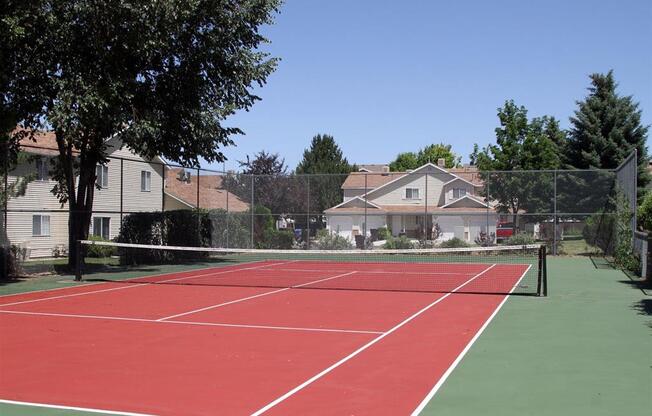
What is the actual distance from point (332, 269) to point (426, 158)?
74.8 meters

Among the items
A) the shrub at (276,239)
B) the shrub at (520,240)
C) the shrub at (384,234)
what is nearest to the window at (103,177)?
the shrub at (276,239)

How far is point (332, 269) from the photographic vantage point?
23.4 meters

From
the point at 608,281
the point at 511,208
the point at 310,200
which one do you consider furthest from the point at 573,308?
the point at 310,200

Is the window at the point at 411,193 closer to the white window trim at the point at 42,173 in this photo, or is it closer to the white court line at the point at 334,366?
the white window trim at the point at 42,173

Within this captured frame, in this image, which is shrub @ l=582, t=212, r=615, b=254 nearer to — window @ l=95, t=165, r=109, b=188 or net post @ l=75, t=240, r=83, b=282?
net post @ l=75, t=240, r=83, b=282

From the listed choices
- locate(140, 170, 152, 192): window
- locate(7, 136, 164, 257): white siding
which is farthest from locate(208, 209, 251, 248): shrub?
locate(140, 170, 152, 192): window

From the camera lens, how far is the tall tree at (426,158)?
311ft

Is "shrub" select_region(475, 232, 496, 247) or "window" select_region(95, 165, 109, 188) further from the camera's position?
"window" select_region(95, 165, 109, 188)

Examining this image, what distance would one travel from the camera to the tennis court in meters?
6.73

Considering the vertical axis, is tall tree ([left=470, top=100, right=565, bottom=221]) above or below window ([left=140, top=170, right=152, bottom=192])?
above

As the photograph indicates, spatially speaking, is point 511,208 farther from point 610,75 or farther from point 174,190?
point 174,190

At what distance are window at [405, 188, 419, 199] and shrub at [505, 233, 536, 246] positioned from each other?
41.3 ft

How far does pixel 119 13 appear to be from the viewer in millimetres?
19125

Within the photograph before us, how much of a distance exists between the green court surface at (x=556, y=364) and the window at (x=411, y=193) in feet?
90.1
